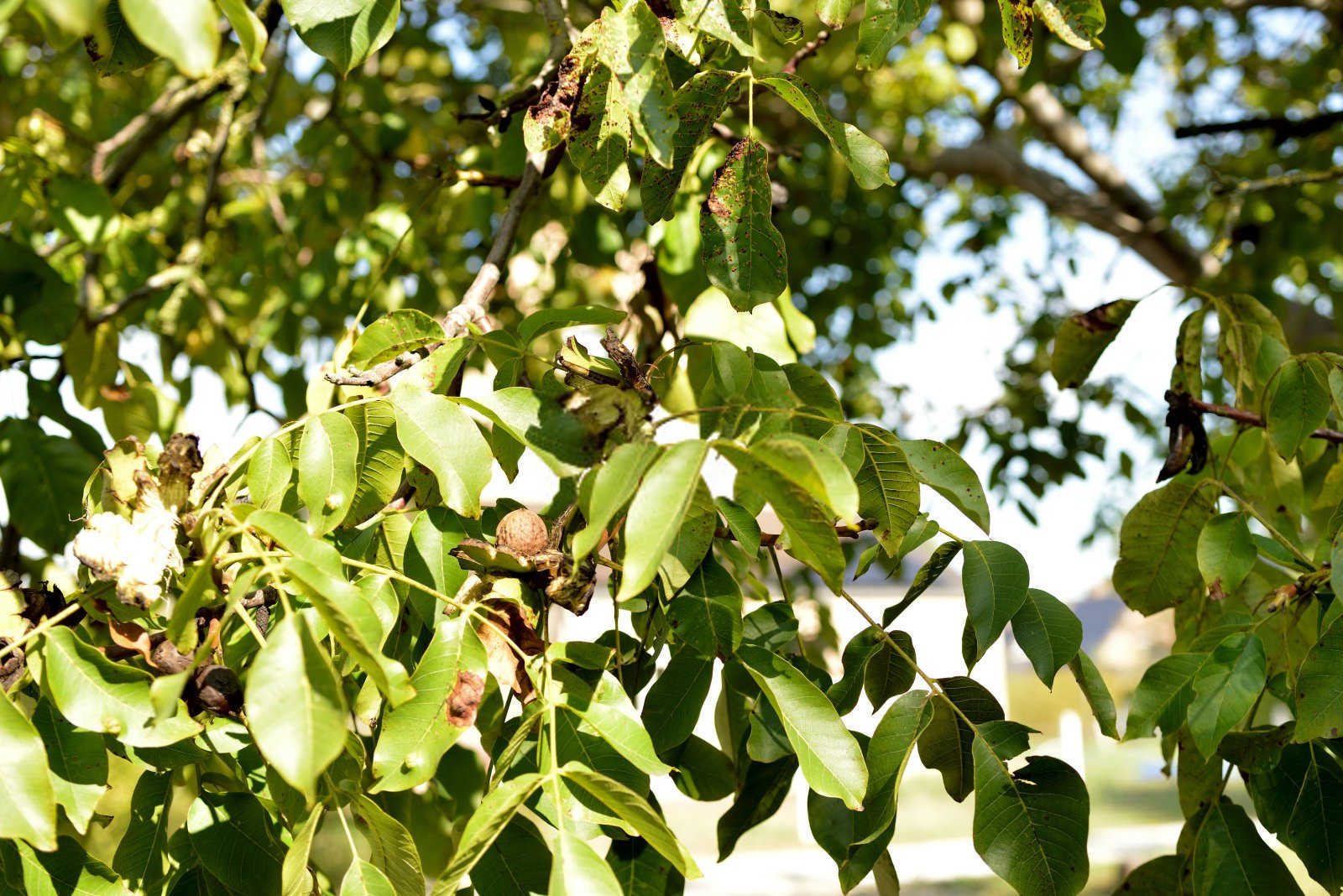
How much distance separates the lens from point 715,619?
897 millimetres

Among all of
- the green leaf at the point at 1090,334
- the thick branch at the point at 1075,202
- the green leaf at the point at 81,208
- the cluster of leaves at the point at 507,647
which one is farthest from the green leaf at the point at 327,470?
the thick branch at the point at 1075,202

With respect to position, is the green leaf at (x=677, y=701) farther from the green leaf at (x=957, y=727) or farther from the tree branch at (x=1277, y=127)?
the tree branch at (x=1277, y=127)

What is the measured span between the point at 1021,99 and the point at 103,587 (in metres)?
3.72

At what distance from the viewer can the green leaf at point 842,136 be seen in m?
0.92

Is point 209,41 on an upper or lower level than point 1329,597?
lower

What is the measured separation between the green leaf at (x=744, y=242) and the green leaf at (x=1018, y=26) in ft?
0.84

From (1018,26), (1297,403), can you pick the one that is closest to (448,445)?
(1018,26)

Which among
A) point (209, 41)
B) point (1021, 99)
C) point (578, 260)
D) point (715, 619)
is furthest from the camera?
point (1021, 99)

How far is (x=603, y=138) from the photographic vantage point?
948 millimetres

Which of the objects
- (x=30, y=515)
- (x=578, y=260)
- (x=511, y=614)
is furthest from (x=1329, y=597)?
(x=30, y=515)

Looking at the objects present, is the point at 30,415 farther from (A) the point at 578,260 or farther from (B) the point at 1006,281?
(B) the point at 1006,281

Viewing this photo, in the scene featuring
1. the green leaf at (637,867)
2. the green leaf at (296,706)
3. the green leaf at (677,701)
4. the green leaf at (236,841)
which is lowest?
the green leaf at (236,841)

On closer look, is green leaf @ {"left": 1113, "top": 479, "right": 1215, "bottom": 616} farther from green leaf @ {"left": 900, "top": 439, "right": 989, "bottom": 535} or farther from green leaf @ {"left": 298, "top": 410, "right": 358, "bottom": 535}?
green leaf @ {"left": 298, "top": 410, "right": 358, "bottom": 535}

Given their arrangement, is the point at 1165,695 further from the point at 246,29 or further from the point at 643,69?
the point at 246,29
